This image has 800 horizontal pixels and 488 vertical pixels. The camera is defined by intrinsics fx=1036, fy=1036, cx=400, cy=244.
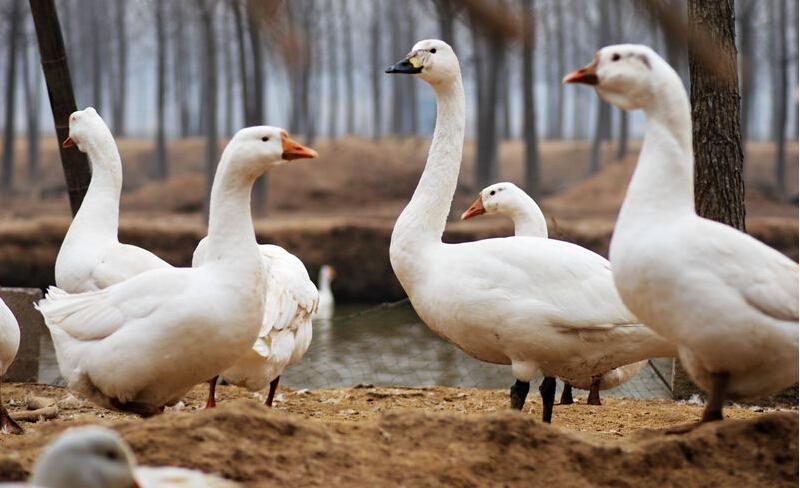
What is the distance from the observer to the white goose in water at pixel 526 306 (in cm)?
609

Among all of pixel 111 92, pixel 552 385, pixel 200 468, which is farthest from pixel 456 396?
pixel 111 92

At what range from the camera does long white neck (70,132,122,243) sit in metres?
7.91

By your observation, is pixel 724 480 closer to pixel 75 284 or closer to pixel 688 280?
pixel 688 280

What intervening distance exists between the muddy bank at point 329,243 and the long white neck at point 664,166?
53.6 feet

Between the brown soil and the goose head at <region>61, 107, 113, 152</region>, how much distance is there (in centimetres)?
405

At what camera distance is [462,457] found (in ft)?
14.2

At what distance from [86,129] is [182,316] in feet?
11.4

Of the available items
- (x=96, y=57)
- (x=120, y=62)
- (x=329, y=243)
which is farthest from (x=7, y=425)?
(x=96, y=57)

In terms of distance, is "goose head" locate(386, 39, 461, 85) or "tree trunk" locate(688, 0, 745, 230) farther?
"tree trunk" locate(688, 0, 745, 230)

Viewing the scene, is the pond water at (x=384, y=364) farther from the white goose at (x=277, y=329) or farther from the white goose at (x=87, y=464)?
the white goose at (x=87, y=464)

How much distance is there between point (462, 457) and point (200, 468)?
1.08 metres

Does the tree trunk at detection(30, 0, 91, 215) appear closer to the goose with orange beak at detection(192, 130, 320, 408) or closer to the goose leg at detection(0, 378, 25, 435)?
the goose with orange beak at detection(192, 130, 320, 408)

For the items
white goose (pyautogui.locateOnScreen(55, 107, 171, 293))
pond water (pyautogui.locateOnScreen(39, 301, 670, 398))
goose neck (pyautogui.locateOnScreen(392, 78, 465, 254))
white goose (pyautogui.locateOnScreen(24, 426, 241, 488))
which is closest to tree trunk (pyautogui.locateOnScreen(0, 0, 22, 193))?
pond water (pyautogui.locateOnScreen(39, 301, 670, 398))

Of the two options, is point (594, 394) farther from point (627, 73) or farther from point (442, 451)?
point (442, 451)
